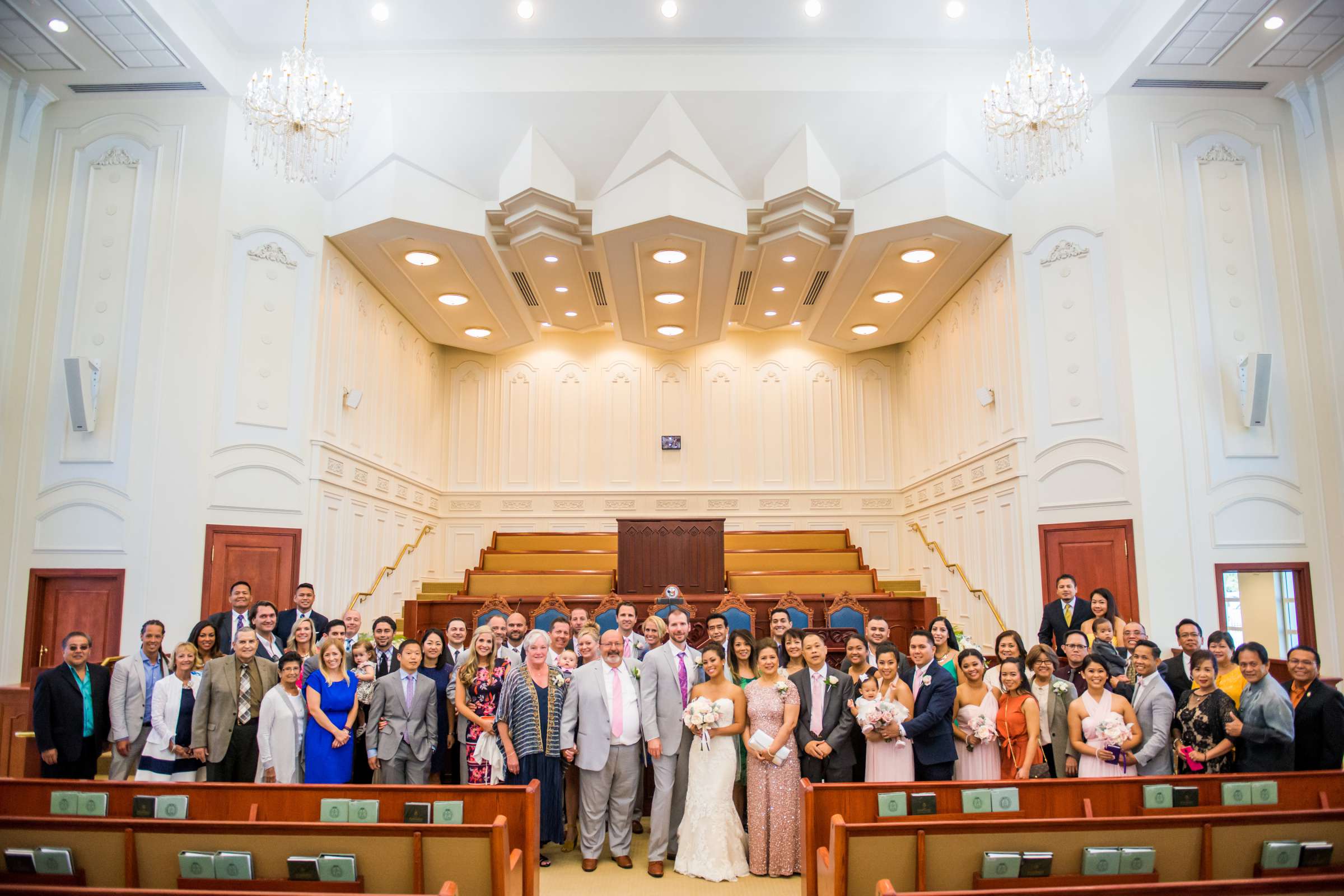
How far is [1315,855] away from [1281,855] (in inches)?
6.1

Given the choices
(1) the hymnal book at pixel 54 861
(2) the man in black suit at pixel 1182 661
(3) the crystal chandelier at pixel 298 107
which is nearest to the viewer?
(1) the hymnal book at pixel 54 861

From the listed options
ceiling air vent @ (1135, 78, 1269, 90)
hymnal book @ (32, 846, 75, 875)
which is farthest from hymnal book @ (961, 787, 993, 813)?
ceiling air vent @ (1135, 78, 1269, 90)

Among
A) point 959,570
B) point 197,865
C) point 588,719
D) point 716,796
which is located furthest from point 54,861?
point 959,570

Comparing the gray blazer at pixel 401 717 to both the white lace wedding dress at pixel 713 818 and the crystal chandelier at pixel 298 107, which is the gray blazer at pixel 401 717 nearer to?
the white lace wedding dress at pixel 713 818

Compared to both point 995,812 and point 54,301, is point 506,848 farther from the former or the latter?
point 54,301

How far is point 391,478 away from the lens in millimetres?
10797

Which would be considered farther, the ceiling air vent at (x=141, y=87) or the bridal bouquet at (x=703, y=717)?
the ceiling air vent at (x=141, y=87)

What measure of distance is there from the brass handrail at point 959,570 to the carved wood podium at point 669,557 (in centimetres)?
292

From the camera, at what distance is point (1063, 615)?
651 centimetres

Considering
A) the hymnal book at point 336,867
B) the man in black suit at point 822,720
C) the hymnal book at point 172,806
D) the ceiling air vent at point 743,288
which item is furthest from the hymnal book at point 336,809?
the ceiling air vent at point 743,288

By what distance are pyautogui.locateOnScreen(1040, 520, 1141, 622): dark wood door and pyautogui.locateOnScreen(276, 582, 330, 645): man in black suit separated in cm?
619

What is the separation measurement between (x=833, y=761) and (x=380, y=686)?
8.36 ft

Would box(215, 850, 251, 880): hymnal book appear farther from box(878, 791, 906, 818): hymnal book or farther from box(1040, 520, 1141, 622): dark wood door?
box(1040, 520, 1141, 622): dark wood door

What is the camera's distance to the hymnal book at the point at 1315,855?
127 inches
